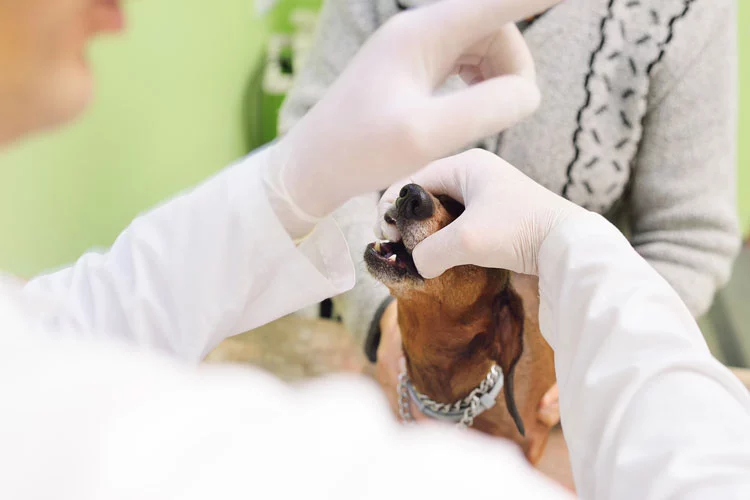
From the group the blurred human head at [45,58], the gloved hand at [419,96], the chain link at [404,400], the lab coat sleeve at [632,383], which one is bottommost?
the chain link at [404,400]

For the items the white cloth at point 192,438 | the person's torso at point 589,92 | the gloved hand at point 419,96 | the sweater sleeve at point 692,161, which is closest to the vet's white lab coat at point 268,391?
the white cloth at point 192,438

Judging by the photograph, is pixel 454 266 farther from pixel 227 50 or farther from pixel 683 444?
pixel 227 50

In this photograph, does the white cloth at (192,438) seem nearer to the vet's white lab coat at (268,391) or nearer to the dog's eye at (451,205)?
the vet's white lab coat at (268,391)

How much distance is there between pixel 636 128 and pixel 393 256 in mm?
400

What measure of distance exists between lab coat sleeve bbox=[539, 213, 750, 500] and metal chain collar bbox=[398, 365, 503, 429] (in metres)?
0.20

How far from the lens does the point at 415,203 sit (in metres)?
0.60

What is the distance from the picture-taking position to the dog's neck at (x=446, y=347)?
72cm

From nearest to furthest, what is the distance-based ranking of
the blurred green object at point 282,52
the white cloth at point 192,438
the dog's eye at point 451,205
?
the white cloth at point 192,438
the dog's eye at point 451,205
the blurred green object at point 282,52

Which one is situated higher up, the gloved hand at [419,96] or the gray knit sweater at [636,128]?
the gloved hand at [419,96]

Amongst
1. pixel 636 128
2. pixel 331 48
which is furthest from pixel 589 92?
pixel 331 48

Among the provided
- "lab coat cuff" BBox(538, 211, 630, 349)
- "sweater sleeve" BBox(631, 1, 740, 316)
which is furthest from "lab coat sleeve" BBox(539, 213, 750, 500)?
"sweater sleeve" BBox(631, 1, 740, 316)

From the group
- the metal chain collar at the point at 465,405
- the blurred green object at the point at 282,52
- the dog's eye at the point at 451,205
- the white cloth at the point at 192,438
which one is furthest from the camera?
the blurred green object at the point at 282,52

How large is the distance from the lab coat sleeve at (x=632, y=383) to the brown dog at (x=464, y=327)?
4.8 inches

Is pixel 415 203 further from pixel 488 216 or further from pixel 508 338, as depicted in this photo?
pixel 508 338
